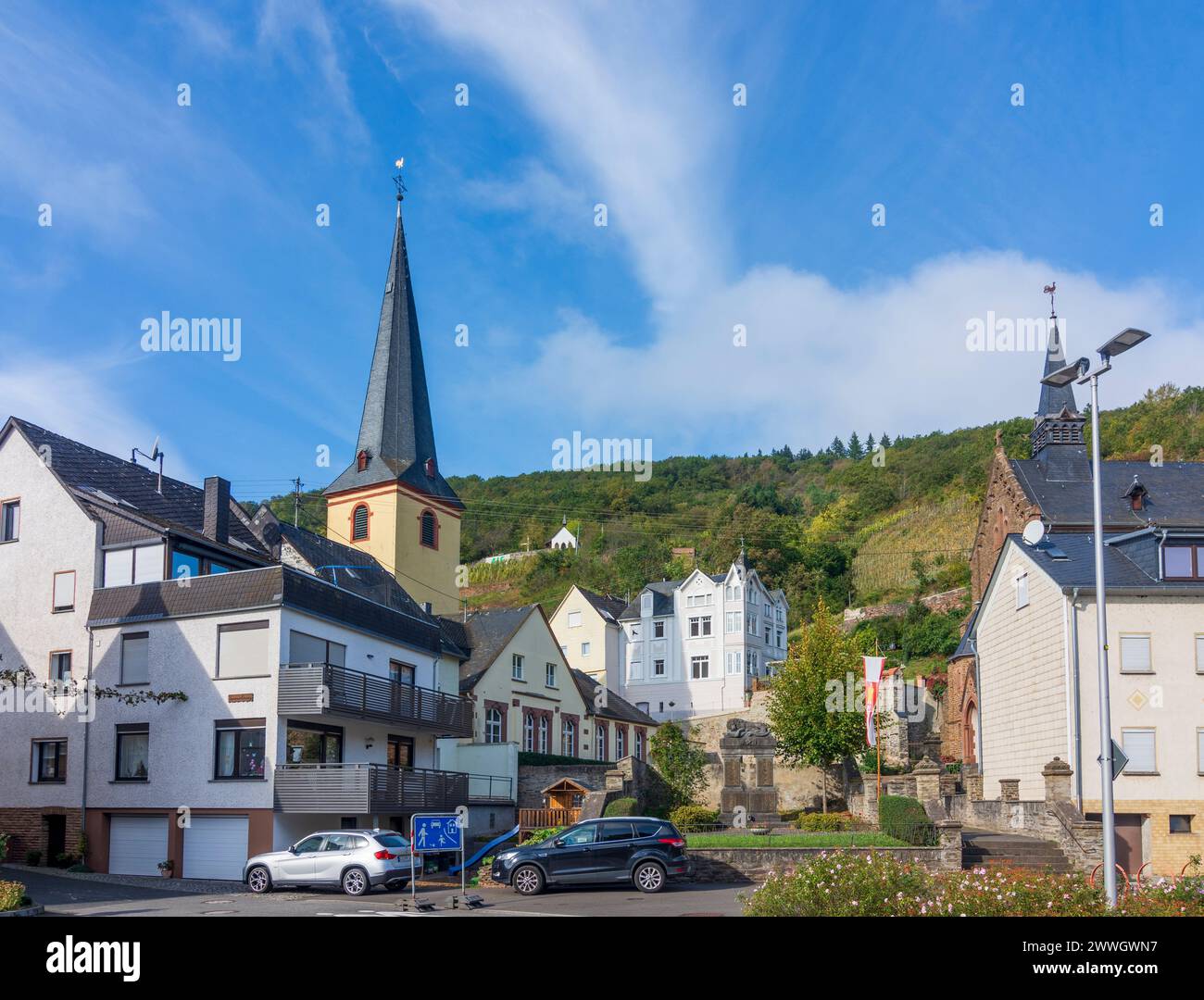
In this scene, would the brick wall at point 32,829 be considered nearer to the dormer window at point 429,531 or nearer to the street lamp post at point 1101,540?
the street lamp post at point 1101,540

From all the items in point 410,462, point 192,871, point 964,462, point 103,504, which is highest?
point 964,462

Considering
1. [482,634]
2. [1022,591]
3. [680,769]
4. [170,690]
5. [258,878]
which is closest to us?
[258,878]

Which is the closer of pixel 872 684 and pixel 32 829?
pixel 32 829

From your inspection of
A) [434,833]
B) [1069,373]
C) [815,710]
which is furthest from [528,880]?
[815,710]

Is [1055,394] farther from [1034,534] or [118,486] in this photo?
[118,486]

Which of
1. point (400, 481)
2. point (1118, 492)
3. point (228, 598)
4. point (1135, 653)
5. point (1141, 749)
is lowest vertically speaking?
point (1141, 749)

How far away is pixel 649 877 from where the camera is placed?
2392cm

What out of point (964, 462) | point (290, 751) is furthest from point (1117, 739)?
point (964, 462)

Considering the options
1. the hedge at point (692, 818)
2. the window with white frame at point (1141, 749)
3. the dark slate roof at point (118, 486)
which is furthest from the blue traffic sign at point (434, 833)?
the window with white frame at point (1141, 749)

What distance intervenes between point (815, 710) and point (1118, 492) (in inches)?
548

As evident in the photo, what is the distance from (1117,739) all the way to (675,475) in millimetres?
97028

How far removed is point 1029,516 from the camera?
46406mm
